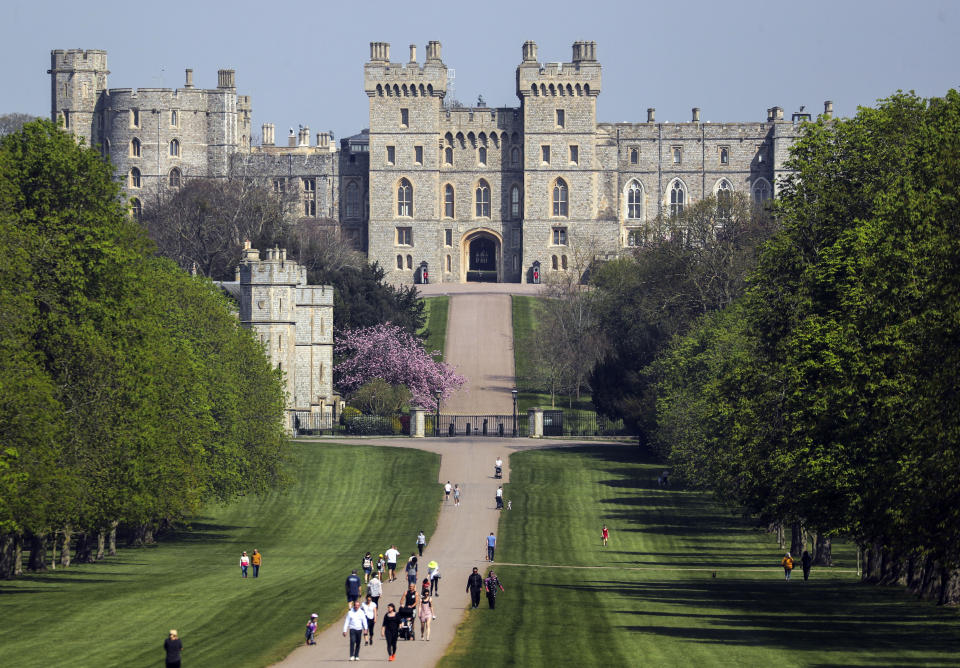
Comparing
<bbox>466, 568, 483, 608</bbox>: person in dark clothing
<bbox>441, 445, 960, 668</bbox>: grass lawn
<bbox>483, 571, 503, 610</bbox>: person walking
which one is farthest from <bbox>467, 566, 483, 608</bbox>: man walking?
<bbox>441, 445, 960, 668</bbox>: grass lawn

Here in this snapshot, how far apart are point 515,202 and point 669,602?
103 metres

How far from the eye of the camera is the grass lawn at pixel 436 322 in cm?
A: 11162

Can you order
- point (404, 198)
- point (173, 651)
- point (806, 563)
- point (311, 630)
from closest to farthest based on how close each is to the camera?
point (173, 651) → point (311, 630) → point (806, 563) → point (404, 198)

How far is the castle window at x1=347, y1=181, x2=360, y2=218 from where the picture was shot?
5782 inches

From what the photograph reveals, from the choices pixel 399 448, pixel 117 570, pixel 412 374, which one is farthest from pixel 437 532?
pixel 412 374

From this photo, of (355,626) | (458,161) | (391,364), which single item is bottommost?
(355,626)

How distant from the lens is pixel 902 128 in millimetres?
44062

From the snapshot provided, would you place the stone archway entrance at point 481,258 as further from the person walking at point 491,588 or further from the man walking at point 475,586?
the person walking at point 491,588

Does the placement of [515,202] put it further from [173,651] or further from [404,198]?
[173,651]

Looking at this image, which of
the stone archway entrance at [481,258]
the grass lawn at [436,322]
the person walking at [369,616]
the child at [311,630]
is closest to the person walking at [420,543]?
the person walking at [369,616]

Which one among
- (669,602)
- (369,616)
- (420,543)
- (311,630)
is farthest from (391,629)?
(420,543)

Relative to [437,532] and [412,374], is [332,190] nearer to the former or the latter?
[412,374]

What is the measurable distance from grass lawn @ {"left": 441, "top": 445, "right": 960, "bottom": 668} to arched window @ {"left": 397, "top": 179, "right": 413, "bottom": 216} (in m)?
72.9

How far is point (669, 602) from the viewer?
4147cm
